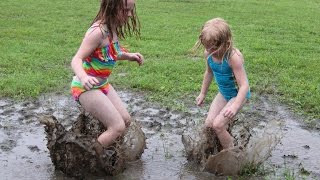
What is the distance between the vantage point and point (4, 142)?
540cm

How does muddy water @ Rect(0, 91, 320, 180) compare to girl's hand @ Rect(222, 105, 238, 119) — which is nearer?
girl's hand @ Rect(222, 105, 238, 119)

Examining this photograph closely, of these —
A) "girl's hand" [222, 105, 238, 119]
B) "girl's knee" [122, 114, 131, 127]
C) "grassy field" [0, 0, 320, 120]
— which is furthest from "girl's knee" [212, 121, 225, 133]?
"grassy field" [0, 0, 320, 120]

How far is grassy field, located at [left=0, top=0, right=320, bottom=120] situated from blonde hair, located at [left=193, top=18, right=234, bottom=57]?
7.59 ft

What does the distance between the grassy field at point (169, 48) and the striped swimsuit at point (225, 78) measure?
2012 mm

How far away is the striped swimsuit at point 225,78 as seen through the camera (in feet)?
15.5

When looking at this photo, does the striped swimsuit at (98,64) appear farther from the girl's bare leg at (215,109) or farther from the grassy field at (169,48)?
the grassy field at (169,48)

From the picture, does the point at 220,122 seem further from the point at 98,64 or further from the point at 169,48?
the point at 169,48

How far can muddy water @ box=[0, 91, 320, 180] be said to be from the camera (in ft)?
15.6

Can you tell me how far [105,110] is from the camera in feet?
14.7

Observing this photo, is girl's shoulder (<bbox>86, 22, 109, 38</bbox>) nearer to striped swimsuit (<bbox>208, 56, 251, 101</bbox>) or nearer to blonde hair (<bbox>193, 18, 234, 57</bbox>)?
blonde hair (<bbox>193, 18, 234, 57</bbox>)

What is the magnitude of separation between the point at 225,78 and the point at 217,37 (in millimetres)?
417

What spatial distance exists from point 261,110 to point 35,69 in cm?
385

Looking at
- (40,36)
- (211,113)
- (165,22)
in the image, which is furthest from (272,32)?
(211,113)

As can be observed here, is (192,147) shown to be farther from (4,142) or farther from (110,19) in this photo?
(4,142)
